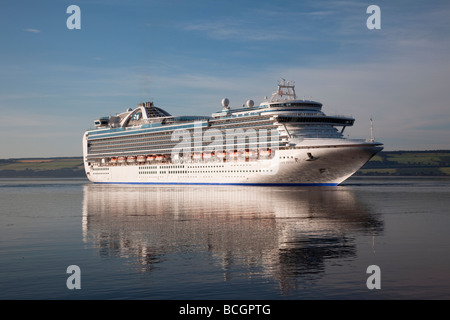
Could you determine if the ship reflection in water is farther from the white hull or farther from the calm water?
the white hull

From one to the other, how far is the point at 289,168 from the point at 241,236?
2338 inches

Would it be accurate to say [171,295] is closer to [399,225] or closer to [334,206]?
[399,225]

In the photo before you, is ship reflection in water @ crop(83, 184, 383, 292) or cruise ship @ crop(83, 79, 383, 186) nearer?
ship reflection in water @ crop(83, 184, 383, 292)

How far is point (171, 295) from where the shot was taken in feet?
52.1

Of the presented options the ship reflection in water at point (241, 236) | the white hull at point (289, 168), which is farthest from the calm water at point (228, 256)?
the white hull at point (289, 168)

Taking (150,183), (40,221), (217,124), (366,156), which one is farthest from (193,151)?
(40,221)

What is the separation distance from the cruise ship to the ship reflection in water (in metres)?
39.1

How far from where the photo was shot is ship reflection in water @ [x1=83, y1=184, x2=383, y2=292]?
67.3ft

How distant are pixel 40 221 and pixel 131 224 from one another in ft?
27.7

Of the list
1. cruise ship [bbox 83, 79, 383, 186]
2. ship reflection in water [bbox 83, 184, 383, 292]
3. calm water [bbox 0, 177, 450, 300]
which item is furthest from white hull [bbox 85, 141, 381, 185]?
calm water [bbox 0, 177, 450, 300]

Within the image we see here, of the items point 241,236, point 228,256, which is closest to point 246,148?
point 241,236

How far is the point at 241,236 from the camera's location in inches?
1125

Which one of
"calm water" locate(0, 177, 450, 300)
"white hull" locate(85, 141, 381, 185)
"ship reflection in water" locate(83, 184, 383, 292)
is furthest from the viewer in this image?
"white hull" locate(85, 141, 381, 185)

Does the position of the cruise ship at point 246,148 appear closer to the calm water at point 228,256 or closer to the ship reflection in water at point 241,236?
the ship reflection in water at point 241,236
